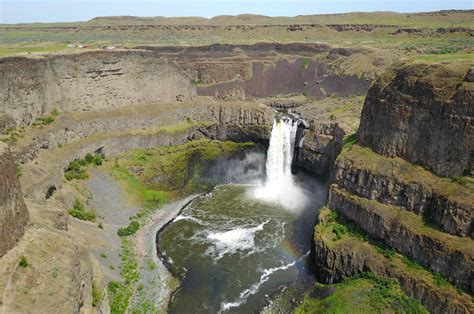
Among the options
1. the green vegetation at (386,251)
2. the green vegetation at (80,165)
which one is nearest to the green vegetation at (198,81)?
the green vegetation at (80,165)

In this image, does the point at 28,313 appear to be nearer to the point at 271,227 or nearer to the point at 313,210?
the point at 271,227

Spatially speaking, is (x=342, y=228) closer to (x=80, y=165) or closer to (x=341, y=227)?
(x=341, y=227)

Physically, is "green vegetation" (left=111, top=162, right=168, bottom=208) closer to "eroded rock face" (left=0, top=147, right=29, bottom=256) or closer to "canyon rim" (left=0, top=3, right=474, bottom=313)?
"canyon rim" (left=0, top=3, right=474, bottom=313)

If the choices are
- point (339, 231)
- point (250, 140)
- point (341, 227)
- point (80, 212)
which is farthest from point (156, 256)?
point (250, 140)

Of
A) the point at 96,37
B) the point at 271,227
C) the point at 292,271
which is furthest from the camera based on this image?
the point at 96,37

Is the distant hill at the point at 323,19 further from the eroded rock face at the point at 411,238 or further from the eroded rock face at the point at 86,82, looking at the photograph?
the eroded rock face at the point at 411,238

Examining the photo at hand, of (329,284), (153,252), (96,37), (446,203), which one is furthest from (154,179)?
(96,37)

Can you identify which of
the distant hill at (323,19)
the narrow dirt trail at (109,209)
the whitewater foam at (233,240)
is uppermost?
the distant hill at (323,19)
